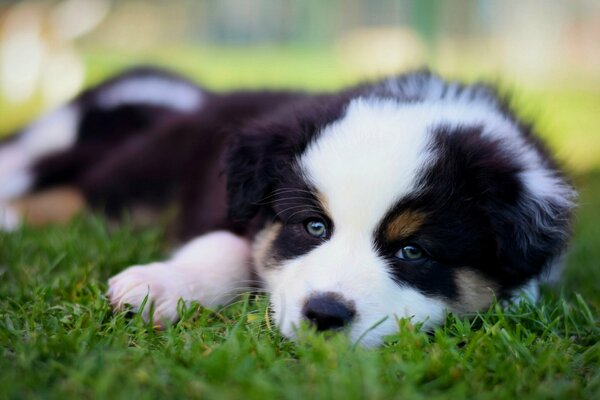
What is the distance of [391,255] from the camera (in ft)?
8.88

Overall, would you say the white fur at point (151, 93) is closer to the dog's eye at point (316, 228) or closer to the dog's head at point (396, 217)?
the dog's head at point (396, 217)

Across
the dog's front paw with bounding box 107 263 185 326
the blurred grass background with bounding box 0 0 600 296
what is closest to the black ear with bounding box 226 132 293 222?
the dog's front paw with bounding box 107 263 185 326

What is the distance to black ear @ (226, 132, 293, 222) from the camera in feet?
10.2

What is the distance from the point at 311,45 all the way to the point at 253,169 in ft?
34.5

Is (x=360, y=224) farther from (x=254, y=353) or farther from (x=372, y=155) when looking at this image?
(x=254, y=353)

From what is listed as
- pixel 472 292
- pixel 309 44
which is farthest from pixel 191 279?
pixel 309 44

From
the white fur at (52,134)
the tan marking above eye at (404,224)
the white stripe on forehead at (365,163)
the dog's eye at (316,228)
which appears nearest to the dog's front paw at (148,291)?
the dog's eye at (316,228)

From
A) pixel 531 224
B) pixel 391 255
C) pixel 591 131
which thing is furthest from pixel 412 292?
pixel 591 131

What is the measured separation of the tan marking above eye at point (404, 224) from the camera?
106 inches

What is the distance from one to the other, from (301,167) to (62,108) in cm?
288

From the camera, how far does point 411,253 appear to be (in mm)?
2734

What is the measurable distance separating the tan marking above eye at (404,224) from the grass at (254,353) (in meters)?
0.35

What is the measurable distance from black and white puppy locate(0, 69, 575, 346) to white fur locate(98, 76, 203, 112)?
1558 millimetres

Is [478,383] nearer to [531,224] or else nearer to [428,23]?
[531,224]
